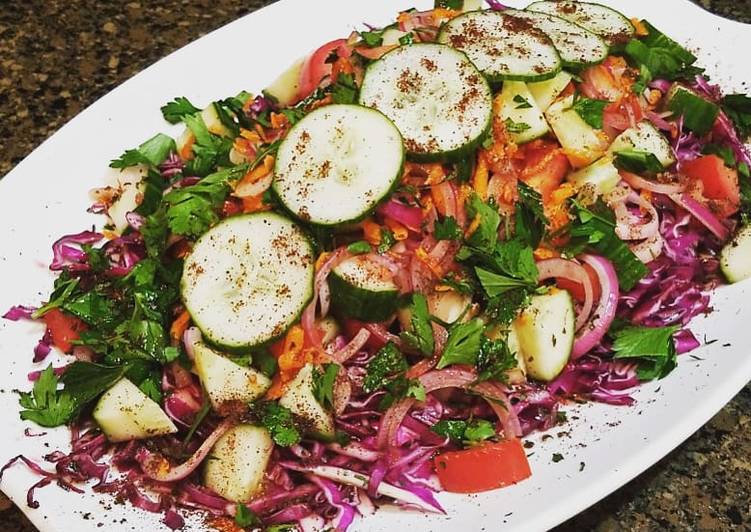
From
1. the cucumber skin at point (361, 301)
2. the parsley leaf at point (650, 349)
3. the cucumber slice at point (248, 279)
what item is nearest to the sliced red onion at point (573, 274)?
the parsley leaf at point (650, 349)

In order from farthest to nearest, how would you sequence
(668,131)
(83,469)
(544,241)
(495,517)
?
(668,131) → (544,241) → (83,469) → (495,517)

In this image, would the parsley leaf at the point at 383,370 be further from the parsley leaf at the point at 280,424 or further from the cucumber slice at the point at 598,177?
the cucumber slice at the point at 598,177

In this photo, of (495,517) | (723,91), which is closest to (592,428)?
(495,517)

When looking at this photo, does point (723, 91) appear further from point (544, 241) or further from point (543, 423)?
point (543, 423)

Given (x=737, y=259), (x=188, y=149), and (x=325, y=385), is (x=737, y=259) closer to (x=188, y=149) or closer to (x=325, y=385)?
(x=325, y=385)

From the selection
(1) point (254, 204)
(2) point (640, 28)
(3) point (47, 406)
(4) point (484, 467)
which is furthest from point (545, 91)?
(3) point (47, 406)

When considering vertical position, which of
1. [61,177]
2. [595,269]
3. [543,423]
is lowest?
[543,423]

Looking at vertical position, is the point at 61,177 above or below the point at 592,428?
above
